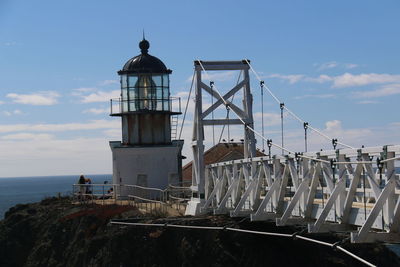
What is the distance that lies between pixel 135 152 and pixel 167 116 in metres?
2.51

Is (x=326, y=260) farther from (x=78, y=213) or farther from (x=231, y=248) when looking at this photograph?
(x=78, y=213)

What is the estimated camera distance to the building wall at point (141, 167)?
38688 millimetres

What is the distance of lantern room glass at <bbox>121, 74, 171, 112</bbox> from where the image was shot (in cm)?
3884

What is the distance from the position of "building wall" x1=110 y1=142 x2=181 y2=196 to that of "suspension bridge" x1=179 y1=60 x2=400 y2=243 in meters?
9.05

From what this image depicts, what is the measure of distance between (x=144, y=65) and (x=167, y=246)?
48.6 feet

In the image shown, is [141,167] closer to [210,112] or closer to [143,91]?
[143,91]

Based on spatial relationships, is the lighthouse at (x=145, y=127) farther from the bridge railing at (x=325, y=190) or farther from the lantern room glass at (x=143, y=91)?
the bridge railing at (x=325, y=190)

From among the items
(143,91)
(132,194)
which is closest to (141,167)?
(132,194)

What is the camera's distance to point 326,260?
993 inches

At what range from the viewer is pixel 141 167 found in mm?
38656

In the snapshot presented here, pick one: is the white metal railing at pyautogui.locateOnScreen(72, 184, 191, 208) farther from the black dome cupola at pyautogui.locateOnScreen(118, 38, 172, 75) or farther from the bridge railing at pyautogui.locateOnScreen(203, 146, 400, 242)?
the bridge railing at pyautogui.locateOnScreen(203, 146, 400, 242)

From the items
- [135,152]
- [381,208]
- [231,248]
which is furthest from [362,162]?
[135,152]

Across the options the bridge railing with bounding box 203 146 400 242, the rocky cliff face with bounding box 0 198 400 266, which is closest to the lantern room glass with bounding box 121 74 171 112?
the rocky cliff face with bounding box 0 198 400 266

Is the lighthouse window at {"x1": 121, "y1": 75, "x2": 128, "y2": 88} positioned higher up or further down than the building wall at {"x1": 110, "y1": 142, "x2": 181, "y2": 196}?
higher up
